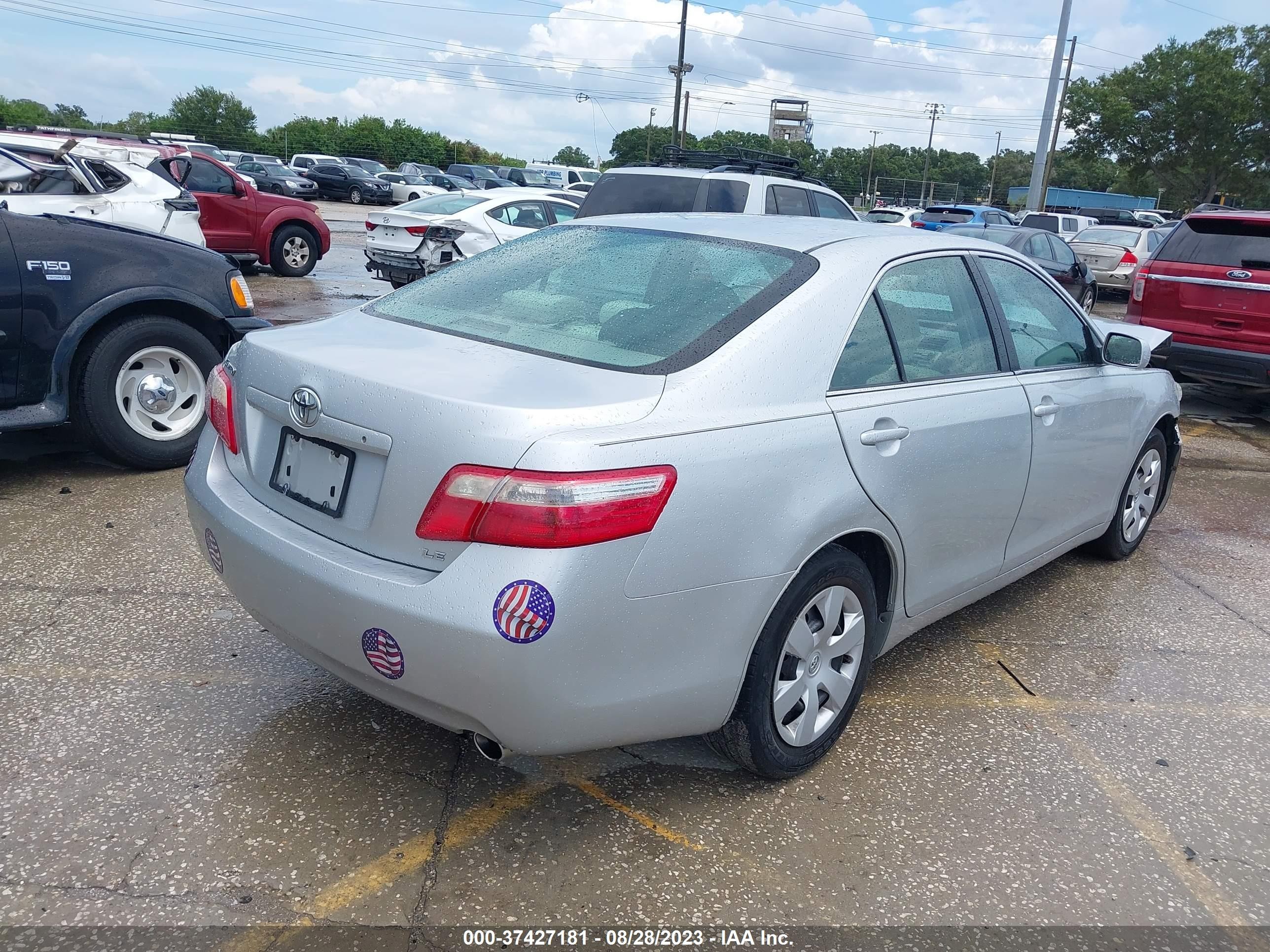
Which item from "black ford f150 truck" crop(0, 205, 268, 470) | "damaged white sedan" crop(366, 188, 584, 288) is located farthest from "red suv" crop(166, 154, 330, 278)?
"black ford f150 truck" crop(0, 205, 268, 470)

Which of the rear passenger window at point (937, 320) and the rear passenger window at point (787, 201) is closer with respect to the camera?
the rear passenger window at point (937, 320)

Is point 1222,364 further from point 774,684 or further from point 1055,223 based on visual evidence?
point 1055,223

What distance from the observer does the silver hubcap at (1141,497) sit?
489cm

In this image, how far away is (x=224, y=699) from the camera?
324 centimetres

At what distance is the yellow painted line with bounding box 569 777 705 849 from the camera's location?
270 centimetres

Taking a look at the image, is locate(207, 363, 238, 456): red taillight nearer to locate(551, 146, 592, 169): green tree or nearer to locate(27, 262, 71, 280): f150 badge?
locate(27, 262, 71, 280): f150 badge

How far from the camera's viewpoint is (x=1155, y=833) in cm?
288

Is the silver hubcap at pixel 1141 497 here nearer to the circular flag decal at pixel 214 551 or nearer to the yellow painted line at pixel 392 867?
the yellow painted line at pixel 392 867

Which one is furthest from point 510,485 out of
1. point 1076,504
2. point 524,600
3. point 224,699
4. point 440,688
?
point 1076,504

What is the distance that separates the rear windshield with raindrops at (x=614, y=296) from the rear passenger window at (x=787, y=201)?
6.03m

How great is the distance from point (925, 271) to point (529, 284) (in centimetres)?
136

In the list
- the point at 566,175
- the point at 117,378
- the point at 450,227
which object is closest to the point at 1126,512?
the point at 117,378

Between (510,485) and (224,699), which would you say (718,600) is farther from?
(224,699)

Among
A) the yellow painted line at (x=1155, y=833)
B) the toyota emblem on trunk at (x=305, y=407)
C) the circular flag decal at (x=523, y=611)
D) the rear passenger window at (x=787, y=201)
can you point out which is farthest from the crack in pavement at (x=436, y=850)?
the rear passenger window at (x=787, y=201)
